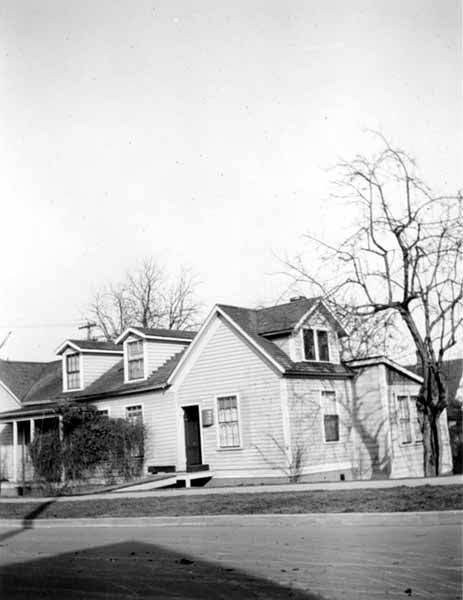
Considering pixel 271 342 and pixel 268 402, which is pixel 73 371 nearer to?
pixel 271 342

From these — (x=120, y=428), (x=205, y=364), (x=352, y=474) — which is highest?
(x=205, y=364)

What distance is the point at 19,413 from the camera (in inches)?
1282

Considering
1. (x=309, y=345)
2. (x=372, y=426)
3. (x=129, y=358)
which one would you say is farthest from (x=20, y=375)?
(x=372, y=426)

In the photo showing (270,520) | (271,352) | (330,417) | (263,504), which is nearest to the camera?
(270,520)

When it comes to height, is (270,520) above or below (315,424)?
below

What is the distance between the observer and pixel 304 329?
26078 millimetres

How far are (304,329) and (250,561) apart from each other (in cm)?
1679

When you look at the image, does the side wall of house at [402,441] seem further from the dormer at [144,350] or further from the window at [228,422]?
the dormer at [144,350]

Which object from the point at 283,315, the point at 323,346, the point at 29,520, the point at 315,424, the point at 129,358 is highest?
the point at 283,315

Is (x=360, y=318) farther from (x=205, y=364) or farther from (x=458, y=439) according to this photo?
(x=458, y=439)

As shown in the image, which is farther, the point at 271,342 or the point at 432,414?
the point at 271,342

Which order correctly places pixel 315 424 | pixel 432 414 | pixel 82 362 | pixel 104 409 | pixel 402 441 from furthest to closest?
pixel 82 362, pixel 104 409, pixel 402 441, pixel 315 424, pixel 432 414

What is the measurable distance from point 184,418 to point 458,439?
74.9 ft

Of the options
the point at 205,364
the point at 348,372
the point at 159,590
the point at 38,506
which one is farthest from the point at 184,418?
the point at 159,590
